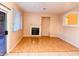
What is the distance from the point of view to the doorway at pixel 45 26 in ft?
35.9


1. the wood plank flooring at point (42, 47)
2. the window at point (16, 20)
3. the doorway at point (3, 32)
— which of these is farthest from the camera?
the window at point (16, 20)

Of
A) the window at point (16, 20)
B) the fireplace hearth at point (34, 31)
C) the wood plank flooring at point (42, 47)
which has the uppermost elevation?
the window at point (16, 20)

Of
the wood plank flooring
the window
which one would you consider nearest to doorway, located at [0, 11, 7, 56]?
the wood plank flooring

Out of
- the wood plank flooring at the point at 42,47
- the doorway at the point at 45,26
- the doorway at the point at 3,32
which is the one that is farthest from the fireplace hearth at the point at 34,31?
the doorway at the point at 3,32

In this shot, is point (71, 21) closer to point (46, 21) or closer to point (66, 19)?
point (66, 19)

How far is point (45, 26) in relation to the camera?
11.0 meters

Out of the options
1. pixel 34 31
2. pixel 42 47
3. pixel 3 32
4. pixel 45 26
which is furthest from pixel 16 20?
pixel 45 26

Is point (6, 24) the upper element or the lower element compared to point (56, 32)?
upper

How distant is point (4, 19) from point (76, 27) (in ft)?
11.5

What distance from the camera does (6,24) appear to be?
177 inches

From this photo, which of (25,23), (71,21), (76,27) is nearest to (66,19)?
(71,21)

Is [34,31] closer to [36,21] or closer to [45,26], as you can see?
[36,21]

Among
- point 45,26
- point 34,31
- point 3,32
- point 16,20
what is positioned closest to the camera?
point 3,32

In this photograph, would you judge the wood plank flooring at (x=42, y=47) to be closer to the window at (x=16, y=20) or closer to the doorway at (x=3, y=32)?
the doorway at (x=3, y=32)
